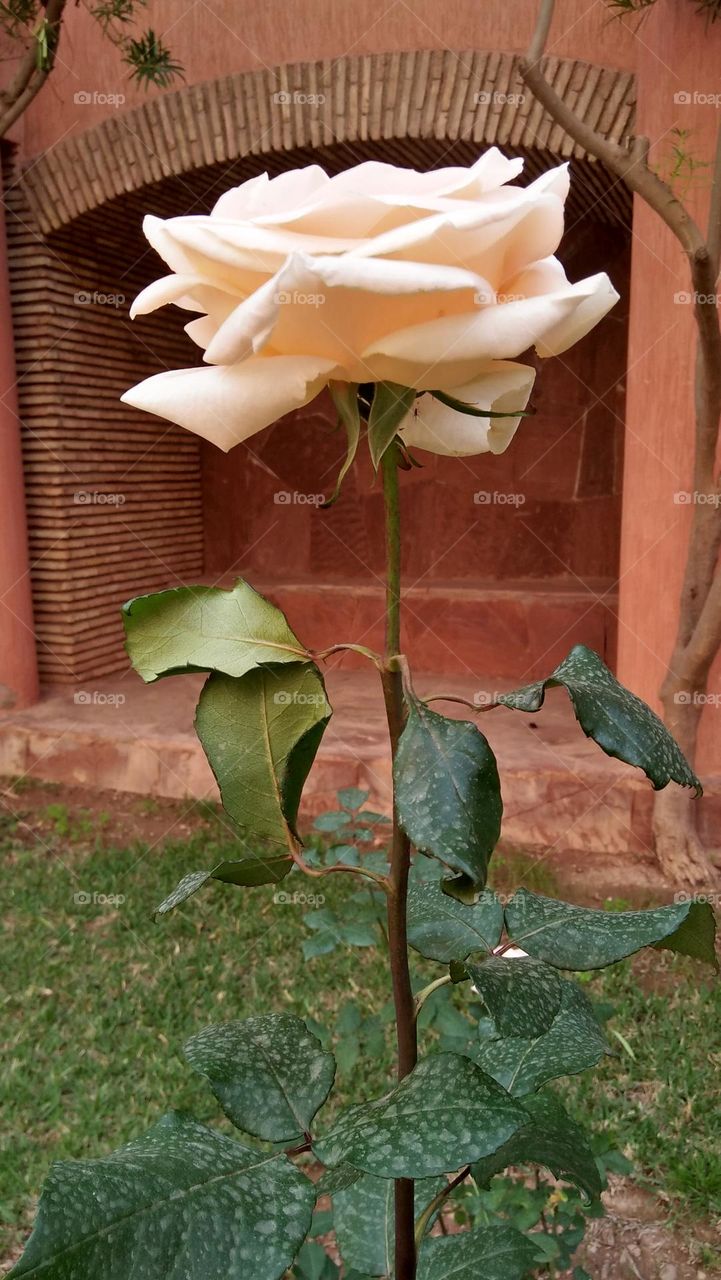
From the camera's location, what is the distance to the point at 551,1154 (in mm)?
789

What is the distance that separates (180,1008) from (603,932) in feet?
7.89

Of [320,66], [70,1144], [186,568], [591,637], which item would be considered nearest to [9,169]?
[320,66]

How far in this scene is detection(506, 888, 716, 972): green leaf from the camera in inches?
25.9

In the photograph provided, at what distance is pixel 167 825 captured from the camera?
4.10 m

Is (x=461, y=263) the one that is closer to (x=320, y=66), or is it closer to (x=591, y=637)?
(x=320, y=66)

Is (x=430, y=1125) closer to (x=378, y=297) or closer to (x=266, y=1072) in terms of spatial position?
(x=266, y=1072)

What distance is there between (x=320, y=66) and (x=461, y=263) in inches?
143

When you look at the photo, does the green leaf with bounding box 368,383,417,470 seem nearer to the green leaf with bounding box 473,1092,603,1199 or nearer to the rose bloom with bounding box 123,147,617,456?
the rose bloom with bounding box 123,147,617,456

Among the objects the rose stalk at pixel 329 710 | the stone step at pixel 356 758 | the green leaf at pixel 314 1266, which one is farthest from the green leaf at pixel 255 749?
the stone step at pixel 356 758

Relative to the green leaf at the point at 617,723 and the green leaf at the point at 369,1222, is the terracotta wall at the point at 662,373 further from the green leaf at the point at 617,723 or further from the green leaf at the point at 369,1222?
the green leaf at the point at 617,723

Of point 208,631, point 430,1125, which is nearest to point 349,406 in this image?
point 208,631

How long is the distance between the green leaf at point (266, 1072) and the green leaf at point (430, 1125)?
0.10m

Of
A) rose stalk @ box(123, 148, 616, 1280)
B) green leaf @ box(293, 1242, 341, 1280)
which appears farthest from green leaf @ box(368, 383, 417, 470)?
green leaf @ box(293, 1242, 341, 1280)

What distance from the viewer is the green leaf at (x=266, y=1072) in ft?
2.29
